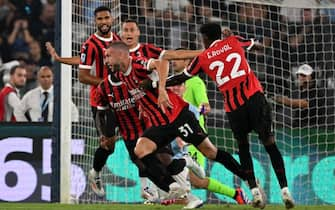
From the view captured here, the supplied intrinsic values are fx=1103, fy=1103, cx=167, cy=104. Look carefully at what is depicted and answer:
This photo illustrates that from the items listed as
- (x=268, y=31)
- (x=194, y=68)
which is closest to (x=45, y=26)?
(x=268, y=31)

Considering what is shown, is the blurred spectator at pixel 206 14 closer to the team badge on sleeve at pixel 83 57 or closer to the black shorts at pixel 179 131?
the team badge on sleeve at pixel 83 57

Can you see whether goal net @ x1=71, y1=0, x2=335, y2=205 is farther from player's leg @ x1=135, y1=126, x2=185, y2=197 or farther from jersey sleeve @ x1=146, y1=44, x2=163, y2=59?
player's leg @ x1=135, y1=126, x2=185, y2=197

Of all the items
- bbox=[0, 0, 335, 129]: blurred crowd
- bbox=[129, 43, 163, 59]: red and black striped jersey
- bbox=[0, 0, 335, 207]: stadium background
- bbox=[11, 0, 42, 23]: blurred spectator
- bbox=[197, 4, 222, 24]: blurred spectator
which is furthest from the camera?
bbox=[11, 0, 42, 23]: blurred spectator

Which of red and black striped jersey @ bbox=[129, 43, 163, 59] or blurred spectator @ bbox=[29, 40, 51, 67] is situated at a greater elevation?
blurred spectator @ bbox=[29, 40, 51, 67]

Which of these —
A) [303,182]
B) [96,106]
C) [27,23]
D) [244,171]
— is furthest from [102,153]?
[27,23]

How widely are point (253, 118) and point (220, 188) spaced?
249 cm

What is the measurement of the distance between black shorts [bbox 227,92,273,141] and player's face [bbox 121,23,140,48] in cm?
220

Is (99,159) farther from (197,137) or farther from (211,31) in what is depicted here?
(211,31)

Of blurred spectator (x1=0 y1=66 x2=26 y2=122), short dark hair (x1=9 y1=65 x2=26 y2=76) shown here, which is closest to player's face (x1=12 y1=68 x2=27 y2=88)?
blurred spectator (x1=0 y1=66 x2=26 y2=122)

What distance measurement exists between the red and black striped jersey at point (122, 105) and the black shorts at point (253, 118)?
4.96ft

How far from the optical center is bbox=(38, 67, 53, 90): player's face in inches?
648

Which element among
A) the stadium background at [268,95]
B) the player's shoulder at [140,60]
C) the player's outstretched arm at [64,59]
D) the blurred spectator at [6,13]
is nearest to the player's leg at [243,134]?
the player's shoulder at [140,60]

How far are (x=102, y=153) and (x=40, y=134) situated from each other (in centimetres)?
205

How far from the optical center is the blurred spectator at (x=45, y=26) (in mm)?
18500
